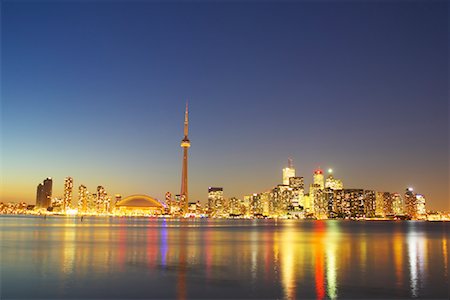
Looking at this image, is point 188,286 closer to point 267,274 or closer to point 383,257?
point 267,274

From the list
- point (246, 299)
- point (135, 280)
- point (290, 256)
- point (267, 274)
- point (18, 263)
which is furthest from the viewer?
point (290, 256)

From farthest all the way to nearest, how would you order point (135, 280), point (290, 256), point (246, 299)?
point (290, 256), point (135, 280), point (246, 299)

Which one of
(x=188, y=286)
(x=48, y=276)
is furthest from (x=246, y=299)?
(x=48, y=276)

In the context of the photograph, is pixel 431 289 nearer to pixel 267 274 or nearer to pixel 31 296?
pixel 267 274

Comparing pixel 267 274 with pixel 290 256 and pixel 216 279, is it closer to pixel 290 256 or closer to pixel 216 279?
pixel 216 279

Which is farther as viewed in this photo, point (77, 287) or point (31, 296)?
point (77, 287)

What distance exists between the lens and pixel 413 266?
4547cm

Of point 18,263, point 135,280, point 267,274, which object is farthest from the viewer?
point 18,263

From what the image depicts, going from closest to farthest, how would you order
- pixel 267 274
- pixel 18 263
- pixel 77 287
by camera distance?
pixel 77 287 → pixel 267 274 → pixel 18 263

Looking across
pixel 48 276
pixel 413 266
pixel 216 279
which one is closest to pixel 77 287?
pixel 48 276

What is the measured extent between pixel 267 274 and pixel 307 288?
262 inches

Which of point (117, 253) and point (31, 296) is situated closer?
point (31, 296)

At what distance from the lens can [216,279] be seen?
117 feet

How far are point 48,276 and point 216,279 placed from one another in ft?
43.6
